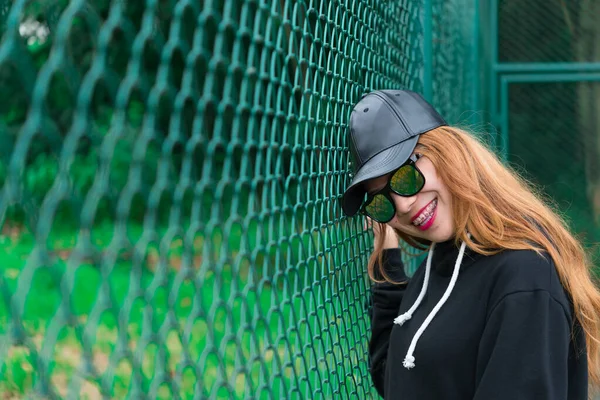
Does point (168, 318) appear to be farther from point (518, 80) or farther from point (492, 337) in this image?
point (518, 80)

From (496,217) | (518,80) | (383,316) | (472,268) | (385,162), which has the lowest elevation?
(383,316)

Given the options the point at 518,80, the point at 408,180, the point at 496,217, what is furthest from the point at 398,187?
the point at 518,80

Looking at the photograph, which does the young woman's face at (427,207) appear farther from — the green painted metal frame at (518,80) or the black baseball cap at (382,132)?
the green painted metal frame at (518,80)

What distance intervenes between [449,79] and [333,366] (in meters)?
2.42

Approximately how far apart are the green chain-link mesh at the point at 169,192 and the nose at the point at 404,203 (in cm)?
16

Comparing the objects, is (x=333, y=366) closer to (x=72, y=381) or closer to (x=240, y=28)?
(x=240, y=28)

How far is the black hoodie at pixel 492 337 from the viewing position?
134cm

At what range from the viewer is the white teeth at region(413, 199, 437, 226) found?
1.51 metres

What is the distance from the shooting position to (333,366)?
174cm

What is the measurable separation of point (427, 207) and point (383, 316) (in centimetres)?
48

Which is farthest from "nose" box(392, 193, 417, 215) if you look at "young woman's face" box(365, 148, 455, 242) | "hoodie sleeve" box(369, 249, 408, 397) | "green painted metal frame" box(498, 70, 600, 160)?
"green painted metal frame" box(498, 70, 600, 160)

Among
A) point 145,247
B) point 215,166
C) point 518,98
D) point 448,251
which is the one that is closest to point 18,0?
point 145,247

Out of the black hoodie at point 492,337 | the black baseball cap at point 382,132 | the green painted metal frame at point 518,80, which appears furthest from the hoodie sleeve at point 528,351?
the green painted metal frame at point 518,80

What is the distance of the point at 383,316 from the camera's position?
1904 mm
